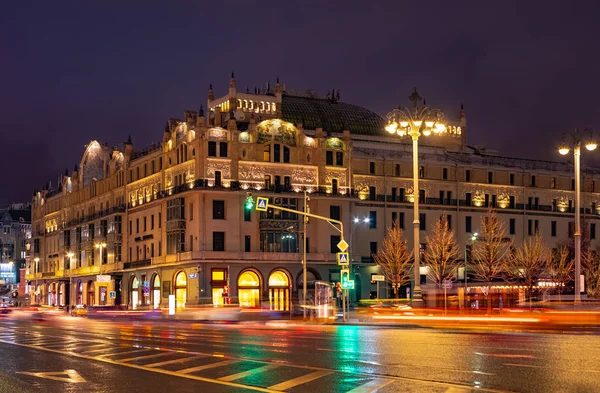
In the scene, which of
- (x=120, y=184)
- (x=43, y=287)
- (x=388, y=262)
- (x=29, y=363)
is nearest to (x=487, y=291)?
(x=388, y=262)

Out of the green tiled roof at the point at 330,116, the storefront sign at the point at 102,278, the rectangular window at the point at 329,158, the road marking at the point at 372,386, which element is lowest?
the storefront sign at the point at 102,278

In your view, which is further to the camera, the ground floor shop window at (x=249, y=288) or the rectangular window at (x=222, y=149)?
the rectangular window at (x=222, y=149)

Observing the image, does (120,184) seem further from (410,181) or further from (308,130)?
(410,181)

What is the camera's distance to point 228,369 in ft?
66.4

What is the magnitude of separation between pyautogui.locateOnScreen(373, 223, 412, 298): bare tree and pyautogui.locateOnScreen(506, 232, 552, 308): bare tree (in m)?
9.81

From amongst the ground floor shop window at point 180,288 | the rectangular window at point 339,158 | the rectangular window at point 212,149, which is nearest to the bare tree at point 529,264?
the rectangular window at point 339,158

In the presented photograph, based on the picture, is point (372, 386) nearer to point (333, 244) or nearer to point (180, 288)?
point (180, 288)

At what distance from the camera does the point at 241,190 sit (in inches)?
3275

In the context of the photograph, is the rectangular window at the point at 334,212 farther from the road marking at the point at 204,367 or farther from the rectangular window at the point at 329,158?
the road marking at the point at 204,367

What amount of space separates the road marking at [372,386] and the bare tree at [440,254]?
62.3 meters

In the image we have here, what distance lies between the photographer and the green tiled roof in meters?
98.3

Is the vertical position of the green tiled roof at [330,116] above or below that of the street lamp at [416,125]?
above

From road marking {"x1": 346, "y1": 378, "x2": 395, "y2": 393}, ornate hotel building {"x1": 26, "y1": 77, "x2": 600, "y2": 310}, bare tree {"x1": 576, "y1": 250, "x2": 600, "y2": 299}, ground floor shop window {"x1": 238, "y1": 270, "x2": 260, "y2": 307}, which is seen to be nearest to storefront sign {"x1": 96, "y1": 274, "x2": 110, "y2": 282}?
ornate hotel building {"x1": 26, "y1": 77, "x2": 600, "y2": 310}

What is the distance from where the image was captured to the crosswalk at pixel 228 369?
17.1m
